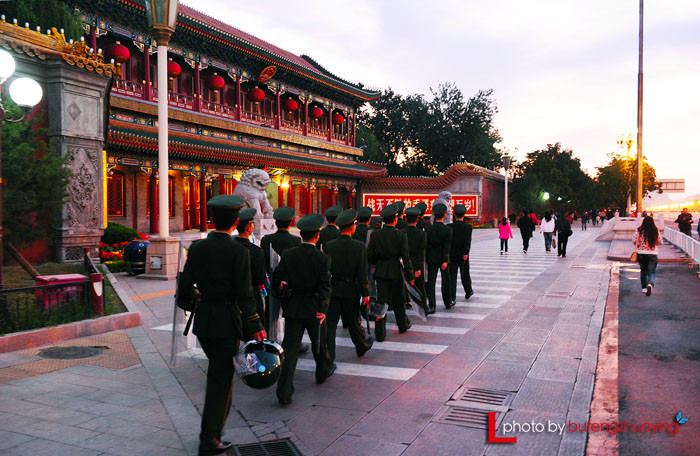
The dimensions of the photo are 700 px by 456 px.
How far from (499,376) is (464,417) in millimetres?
1189

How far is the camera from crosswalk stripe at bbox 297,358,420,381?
542 cm

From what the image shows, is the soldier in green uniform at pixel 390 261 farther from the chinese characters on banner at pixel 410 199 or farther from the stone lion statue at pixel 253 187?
the chinese characters on banner at pixel 410 199

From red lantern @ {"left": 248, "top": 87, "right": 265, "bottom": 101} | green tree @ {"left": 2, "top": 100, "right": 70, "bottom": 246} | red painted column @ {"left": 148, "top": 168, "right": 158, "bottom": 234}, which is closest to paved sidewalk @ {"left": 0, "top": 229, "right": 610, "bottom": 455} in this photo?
green tree @ {"left": 2, "top": 100, "right": 70, "bottom": 246}

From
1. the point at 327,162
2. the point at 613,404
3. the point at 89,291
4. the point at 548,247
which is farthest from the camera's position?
the point at 327,162

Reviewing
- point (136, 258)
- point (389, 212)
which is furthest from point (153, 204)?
point (389, 212)

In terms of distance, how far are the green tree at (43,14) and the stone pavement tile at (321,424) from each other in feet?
51.2

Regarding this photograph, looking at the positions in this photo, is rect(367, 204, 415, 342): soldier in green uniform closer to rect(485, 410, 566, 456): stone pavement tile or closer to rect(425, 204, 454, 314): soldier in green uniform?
rect(425, 204, 454, 314): soldier in green uniform

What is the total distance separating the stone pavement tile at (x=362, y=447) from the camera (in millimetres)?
3674

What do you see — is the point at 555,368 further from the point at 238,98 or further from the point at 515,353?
the point at 238,98

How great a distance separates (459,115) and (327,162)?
21251 mm

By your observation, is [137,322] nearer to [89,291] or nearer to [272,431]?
[89,291]

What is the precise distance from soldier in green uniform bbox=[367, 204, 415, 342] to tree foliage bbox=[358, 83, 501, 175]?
135 ft

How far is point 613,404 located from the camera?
458cm

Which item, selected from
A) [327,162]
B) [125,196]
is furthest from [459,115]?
[125,196]
